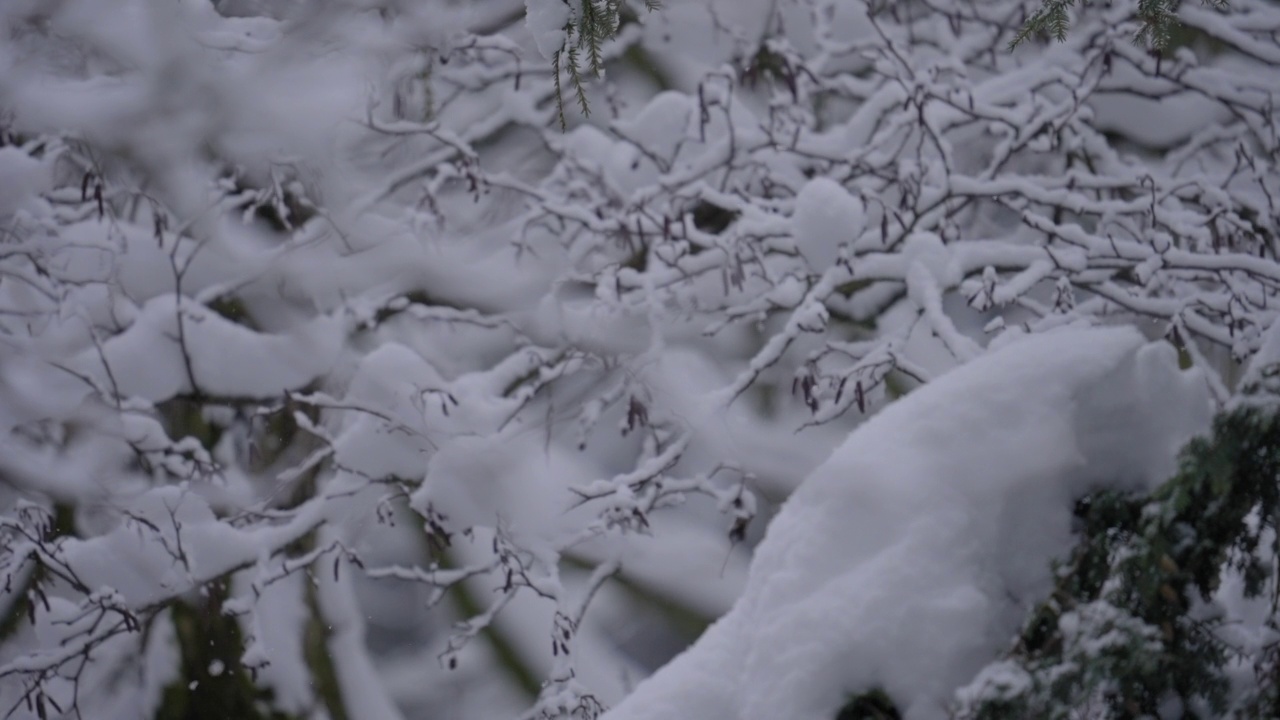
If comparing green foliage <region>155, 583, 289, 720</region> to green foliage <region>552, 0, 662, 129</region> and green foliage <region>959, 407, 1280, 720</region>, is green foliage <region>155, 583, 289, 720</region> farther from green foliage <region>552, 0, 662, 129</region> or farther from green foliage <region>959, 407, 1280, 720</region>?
green foliage <region>959, 407, 1280, 720</region>

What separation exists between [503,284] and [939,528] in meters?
3.60

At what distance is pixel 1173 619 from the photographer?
143cm

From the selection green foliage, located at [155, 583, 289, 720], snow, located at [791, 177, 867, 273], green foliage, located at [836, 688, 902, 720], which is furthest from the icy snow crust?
green foliage, located at [155, 583, 289, 720]

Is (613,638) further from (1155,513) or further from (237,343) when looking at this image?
(1155,513)

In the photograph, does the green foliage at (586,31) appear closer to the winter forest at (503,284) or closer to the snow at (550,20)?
the snow at (550,20)

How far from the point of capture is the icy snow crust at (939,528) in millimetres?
1611

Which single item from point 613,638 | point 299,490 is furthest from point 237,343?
point 613,638

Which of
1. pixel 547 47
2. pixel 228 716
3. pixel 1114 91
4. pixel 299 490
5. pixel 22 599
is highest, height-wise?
pixel 547 47

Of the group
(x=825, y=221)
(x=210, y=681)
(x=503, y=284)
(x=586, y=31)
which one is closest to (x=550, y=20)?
(x=586, y=31)

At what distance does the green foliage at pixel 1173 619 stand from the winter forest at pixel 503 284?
1.39m

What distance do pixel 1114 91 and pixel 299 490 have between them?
174 inches

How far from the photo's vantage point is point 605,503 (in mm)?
4199

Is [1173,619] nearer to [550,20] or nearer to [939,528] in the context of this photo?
[939,528]

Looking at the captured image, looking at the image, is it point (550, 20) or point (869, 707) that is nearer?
point (869, 707)
